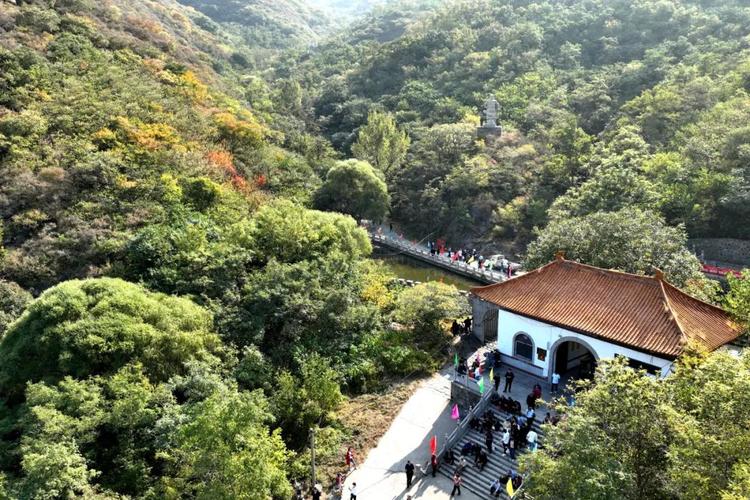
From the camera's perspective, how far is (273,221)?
26.0m

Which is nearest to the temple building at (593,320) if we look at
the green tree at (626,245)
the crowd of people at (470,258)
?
the green tree at (626,245)

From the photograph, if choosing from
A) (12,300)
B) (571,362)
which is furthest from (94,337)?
(571,362)

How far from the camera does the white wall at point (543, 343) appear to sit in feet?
57.2

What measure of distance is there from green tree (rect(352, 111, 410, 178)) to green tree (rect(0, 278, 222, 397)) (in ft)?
107

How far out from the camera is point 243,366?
790 inches

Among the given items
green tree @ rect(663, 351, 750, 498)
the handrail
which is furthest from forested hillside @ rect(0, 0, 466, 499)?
green tree @ rect(663, 351, 750, 498)

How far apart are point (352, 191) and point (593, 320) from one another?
974 inches

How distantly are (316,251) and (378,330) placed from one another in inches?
193

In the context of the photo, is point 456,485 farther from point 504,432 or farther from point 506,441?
point 504,432

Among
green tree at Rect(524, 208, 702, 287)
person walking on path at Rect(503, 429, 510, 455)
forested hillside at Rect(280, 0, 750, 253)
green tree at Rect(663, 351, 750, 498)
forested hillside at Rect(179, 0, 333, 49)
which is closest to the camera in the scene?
green tree at Rect(663, 351, 750, 498)

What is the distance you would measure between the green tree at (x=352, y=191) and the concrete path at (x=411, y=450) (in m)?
21.0

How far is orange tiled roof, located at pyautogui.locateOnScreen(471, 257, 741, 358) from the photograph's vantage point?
17.2 m

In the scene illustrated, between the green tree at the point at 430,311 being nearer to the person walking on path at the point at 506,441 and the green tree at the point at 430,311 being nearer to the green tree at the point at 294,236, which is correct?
the green tree at the point at 294,236

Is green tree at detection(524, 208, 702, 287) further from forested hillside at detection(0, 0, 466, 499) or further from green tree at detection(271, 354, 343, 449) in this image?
green tree at detection(271, 354, 343, 449)
